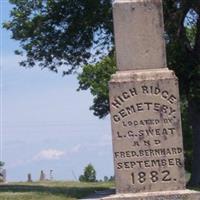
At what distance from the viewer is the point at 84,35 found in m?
30.9

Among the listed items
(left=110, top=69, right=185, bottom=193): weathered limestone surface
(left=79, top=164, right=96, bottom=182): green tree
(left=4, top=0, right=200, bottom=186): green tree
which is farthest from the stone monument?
(left=79, top=164, right=96, bottom=182): green tree

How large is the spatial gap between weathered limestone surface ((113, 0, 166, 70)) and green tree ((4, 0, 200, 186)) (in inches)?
750

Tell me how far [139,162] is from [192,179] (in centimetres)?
2123

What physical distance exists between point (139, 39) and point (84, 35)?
2151 centimetres

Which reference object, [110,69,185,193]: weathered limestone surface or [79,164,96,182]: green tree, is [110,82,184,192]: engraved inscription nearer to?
[110,69,185,193]: weathered limestone surface

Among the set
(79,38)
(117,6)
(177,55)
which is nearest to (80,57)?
(79,38)

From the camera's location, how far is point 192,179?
3012cm

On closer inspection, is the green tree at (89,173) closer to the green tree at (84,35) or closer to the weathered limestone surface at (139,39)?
the green tree at (84,35)

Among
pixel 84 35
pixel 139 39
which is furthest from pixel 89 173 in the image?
pixel 139 39

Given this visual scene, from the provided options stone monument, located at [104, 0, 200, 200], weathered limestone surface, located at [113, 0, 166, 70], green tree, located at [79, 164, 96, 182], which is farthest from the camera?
green tree, located at [79, 164, 96, 182]

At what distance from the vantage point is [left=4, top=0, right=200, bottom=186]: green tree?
29.4 metres

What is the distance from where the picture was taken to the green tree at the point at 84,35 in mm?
29359

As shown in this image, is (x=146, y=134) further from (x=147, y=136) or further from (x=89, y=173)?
(x=89, y=173)

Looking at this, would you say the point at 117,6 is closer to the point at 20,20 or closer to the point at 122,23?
the point at 122,23
